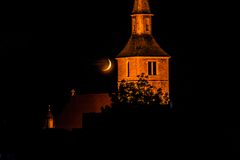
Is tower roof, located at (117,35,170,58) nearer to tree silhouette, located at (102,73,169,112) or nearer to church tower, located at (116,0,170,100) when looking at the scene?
church tower, located at (116,0,170,100)

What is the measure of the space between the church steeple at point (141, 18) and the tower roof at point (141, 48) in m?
0.37


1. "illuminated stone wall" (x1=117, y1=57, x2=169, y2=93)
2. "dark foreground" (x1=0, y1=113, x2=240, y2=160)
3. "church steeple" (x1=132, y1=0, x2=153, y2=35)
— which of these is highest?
"church steeple" (x1=132, y1=0, x2=153, y2=35)

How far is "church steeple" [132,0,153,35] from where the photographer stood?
4678 inches

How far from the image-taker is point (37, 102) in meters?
125

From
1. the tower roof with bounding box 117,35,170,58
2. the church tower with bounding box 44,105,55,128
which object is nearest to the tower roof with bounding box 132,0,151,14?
the tower roof with bounding box 117,35,170,58

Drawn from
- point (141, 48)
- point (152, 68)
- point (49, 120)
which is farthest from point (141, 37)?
point (49, 120)

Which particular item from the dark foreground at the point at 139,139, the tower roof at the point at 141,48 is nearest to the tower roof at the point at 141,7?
the tower roof at the point at 141,48

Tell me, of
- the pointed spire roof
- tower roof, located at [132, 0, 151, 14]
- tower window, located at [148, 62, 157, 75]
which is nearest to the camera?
tower window, located at [148, 62, 157, 75]

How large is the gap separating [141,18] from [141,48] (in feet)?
6.03

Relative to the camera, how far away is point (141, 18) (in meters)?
119

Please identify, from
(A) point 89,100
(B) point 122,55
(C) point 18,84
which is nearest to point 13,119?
(A) point 89,100

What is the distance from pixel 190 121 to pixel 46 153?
5443mm

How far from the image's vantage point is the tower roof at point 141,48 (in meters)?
Result: 118

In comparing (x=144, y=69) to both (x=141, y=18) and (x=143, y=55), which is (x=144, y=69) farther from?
(x=141, y=18)
